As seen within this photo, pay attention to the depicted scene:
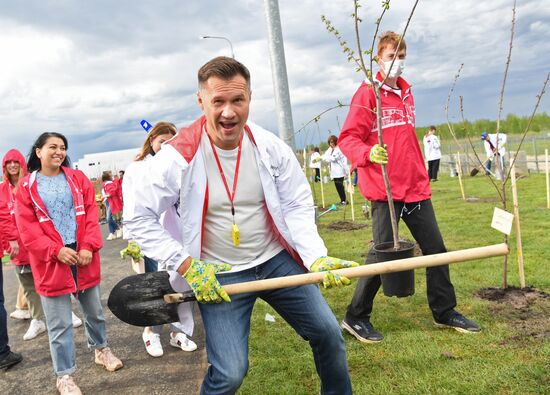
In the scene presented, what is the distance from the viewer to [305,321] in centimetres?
269

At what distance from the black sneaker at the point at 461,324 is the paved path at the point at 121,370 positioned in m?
2.14

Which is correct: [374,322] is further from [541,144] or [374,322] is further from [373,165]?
[541,144]

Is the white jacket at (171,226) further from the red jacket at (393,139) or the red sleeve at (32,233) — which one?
the red jacket at (393,139)

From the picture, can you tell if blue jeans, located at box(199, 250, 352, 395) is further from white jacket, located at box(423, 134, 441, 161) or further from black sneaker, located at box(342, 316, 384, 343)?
white jacket, located at box(423, 134, 441, 161)

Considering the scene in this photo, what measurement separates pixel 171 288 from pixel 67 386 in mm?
1752

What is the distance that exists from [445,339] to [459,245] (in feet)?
14.5

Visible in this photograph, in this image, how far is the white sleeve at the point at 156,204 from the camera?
253cm

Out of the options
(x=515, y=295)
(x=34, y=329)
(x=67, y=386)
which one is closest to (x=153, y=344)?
(x=67, y=386)

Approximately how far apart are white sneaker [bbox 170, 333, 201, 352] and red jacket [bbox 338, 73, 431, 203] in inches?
87.8

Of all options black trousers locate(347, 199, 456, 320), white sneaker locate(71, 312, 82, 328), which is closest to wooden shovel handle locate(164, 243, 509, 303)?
black trousers locate(347, 199, 456, 320)

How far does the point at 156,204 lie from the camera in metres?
2.55

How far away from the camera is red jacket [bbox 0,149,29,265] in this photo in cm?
542

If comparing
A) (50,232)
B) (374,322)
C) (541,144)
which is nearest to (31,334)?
(50,232)

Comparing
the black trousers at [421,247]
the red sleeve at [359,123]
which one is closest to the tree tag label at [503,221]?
the black trousers at [421,247]
